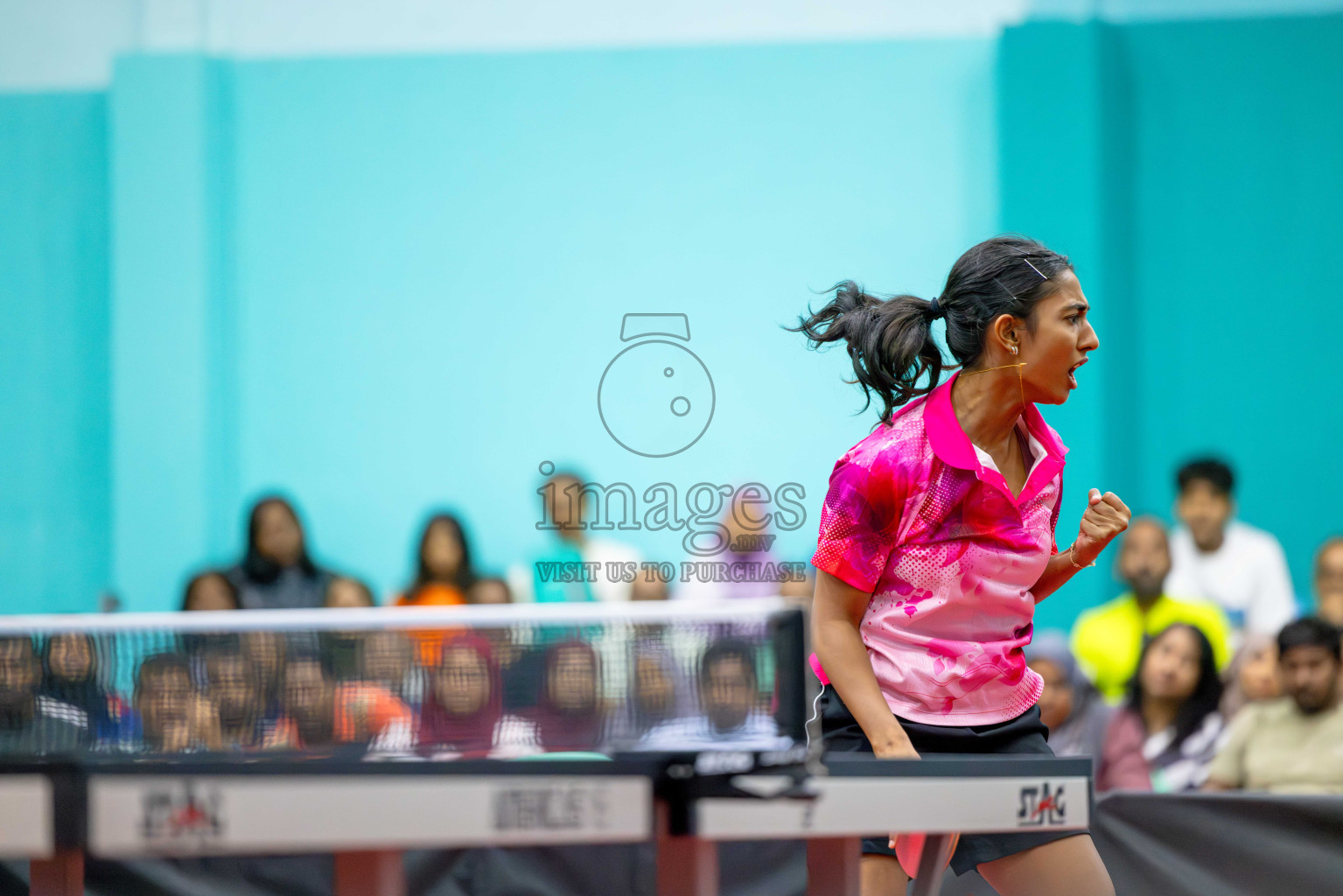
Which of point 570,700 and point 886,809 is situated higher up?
point 570,700

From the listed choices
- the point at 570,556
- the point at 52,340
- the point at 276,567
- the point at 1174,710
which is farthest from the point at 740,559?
the point at 52,340

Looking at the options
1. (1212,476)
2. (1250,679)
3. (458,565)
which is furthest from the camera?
(1212,476)

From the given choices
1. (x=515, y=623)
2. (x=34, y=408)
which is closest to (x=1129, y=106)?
(x=34, y=408)

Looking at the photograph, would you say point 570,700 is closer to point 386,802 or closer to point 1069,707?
point 386,802

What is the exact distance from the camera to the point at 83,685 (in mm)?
1447

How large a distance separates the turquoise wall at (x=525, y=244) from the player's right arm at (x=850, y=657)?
469 cm

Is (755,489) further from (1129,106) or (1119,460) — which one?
(1129,106)

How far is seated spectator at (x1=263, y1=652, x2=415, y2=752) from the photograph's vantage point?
136 centimetres

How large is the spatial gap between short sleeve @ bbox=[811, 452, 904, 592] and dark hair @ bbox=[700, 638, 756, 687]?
573 millimetres

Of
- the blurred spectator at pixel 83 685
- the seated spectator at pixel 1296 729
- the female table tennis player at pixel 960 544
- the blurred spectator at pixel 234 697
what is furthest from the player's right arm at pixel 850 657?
the seated spectator at pixel 1296 729

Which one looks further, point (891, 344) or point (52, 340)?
point (52, 340)

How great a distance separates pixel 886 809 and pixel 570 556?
12.3 feet

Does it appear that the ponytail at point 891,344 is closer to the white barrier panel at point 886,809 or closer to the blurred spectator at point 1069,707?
the white barrier panel at point 886,809

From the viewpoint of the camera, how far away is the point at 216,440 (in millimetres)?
6934
